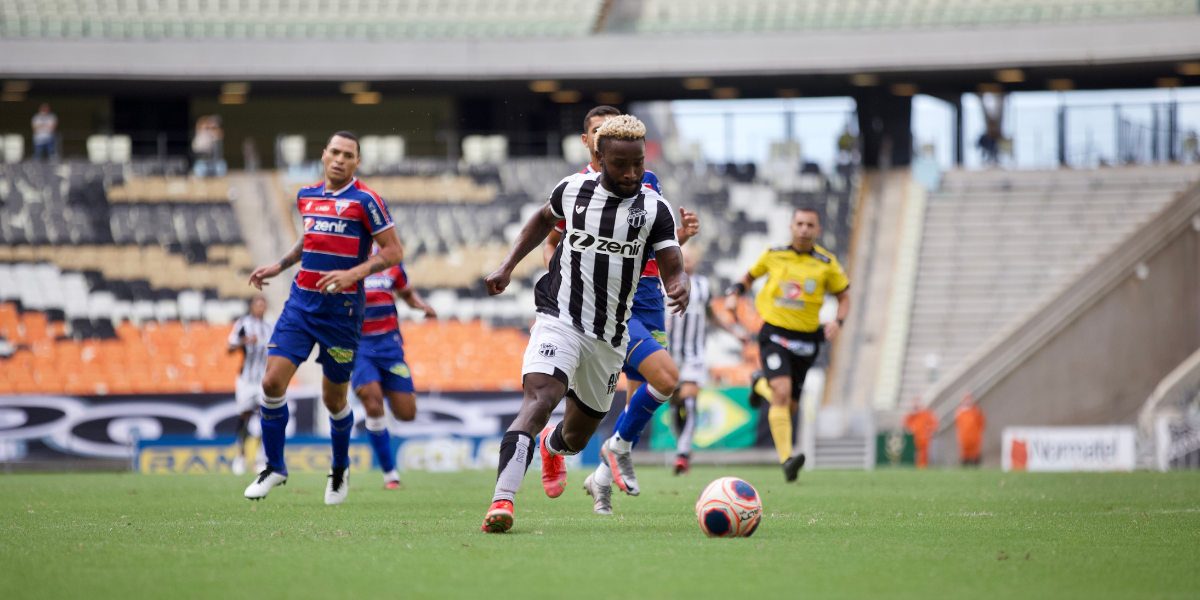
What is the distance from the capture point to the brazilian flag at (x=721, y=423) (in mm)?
18062

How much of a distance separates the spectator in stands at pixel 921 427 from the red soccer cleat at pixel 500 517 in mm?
16273

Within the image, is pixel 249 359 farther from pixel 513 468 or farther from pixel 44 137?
pixel 44 137

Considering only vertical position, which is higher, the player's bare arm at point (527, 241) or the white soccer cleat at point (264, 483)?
the player's bare arm at point (527, 241)

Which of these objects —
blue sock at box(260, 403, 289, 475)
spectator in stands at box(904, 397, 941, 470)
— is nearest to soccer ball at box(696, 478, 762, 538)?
blue sock at box(260, 403, 289, 475)

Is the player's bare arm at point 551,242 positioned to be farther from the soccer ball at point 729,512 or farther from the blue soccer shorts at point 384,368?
the blue soccer shorts at point 384,368

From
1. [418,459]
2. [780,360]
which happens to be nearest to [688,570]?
[780,360]

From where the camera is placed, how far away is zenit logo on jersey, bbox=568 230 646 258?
5.82 metres

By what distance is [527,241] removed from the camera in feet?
19.5

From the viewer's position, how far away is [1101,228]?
1023 inches

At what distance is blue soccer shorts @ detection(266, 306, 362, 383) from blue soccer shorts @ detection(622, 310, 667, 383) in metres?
1.89

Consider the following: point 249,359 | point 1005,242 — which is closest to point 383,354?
point 249,359

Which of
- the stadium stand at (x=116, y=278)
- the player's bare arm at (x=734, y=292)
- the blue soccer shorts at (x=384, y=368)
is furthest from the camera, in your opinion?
the stadium stand at (x=116, y=278)

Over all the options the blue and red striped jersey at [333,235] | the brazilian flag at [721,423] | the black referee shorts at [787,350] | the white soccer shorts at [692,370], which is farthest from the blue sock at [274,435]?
the brazilian flag at [721,423]

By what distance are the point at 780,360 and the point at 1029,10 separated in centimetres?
2048
